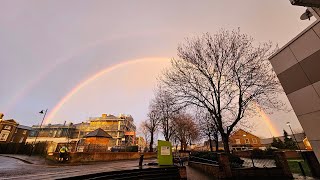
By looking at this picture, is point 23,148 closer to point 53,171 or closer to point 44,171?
point 44,171

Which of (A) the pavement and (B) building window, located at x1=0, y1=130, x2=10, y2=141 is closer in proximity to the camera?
(A) the pavement

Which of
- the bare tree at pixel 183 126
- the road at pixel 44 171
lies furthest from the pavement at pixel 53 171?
the bare tree at pixel 183 126

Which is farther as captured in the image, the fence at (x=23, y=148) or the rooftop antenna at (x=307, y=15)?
the fence at (x=23, y=148)

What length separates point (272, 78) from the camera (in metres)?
16.7

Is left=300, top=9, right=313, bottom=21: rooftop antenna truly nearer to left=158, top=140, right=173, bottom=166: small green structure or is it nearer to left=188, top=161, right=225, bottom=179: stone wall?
left=188, top=161, right=225, bottom=179: stone wall

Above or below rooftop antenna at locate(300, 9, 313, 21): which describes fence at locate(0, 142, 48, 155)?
below

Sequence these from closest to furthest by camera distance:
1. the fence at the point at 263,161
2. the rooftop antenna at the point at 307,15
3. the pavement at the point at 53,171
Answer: the pavement at the point at 53,171 → the rooftop antenna at the point at 307,15 → the fence at the point at 263,161

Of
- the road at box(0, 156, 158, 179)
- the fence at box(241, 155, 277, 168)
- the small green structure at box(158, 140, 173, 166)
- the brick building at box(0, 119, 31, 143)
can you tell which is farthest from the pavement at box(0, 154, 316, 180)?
the brick building at box(0, 119, 31, 143)

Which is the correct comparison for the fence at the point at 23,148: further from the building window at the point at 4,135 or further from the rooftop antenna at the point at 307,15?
the rooftop antenna at the point at 307,15

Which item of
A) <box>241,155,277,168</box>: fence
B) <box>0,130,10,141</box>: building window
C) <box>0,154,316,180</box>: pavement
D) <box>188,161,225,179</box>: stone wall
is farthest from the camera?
<box>0,130,10,141</box>: building window

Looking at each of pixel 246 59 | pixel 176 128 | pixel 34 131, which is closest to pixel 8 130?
pixel 34 131

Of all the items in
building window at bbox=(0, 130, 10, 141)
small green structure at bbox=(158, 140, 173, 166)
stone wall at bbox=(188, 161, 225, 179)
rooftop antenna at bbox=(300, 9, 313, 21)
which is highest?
building window at bbox=(0, 130, 10, 141)

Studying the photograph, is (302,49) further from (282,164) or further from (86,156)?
(86,156)

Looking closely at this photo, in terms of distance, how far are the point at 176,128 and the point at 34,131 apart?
67.0 m
